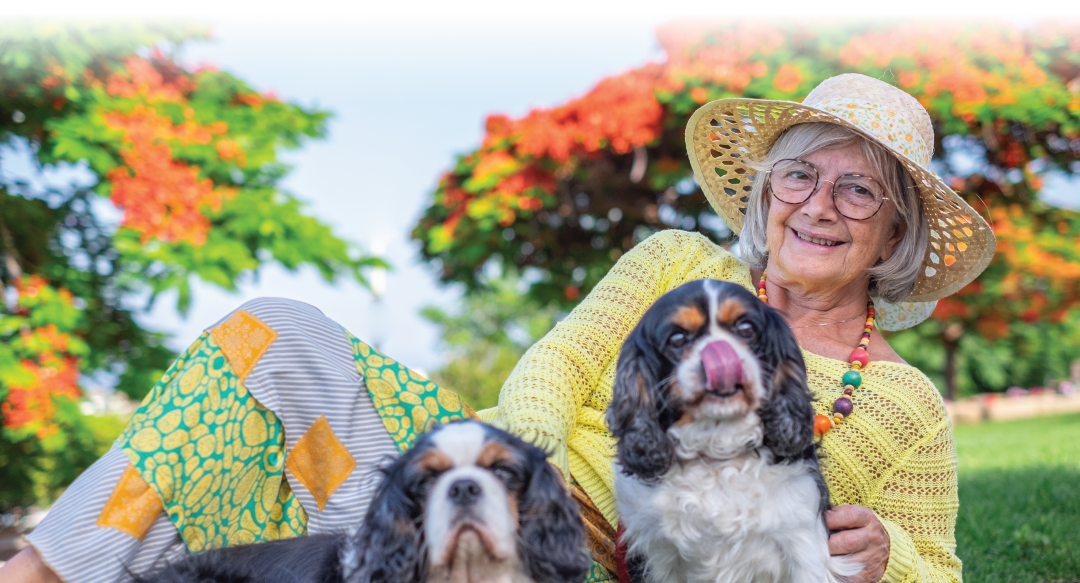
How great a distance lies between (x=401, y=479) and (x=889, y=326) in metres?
2.27

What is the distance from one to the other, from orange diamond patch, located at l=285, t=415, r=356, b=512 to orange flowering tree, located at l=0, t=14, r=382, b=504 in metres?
4.19

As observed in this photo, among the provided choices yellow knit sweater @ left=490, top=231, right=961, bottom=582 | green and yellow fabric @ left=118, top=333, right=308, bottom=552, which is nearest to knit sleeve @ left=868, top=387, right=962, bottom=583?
yellow knit sweater @ left=490, top=231, right=961, bottom=582

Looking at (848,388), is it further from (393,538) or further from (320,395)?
(320,395)

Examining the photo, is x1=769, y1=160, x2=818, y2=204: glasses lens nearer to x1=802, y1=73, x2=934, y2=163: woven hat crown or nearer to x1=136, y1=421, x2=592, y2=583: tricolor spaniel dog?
x1=802, y1=73, x2=934, y2=163: woven hat crown

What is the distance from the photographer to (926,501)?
2.51m

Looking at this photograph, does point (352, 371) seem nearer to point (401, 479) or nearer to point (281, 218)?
point (401, 479)

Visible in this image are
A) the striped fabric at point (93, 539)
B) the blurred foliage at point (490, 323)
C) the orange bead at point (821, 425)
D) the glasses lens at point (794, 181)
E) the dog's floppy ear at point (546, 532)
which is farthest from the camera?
the blurred foliage at point (490, 323)

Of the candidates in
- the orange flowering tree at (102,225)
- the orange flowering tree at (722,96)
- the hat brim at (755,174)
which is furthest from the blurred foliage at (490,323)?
the hat brim at (755,174)

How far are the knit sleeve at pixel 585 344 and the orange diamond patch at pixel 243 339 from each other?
28.7 inches

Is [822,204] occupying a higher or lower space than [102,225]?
higher

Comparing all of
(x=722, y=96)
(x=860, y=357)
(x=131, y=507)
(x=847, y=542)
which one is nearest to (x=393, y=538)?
(x=131, y=507)

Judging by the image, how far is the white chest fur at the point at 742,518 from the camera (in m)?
2.00

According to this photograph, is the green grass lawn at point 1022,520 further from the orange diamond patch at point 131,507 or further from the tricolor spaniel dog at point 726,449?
the orange diamond patch at point 131,507

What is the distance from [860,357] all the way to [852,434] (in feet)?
1.03
